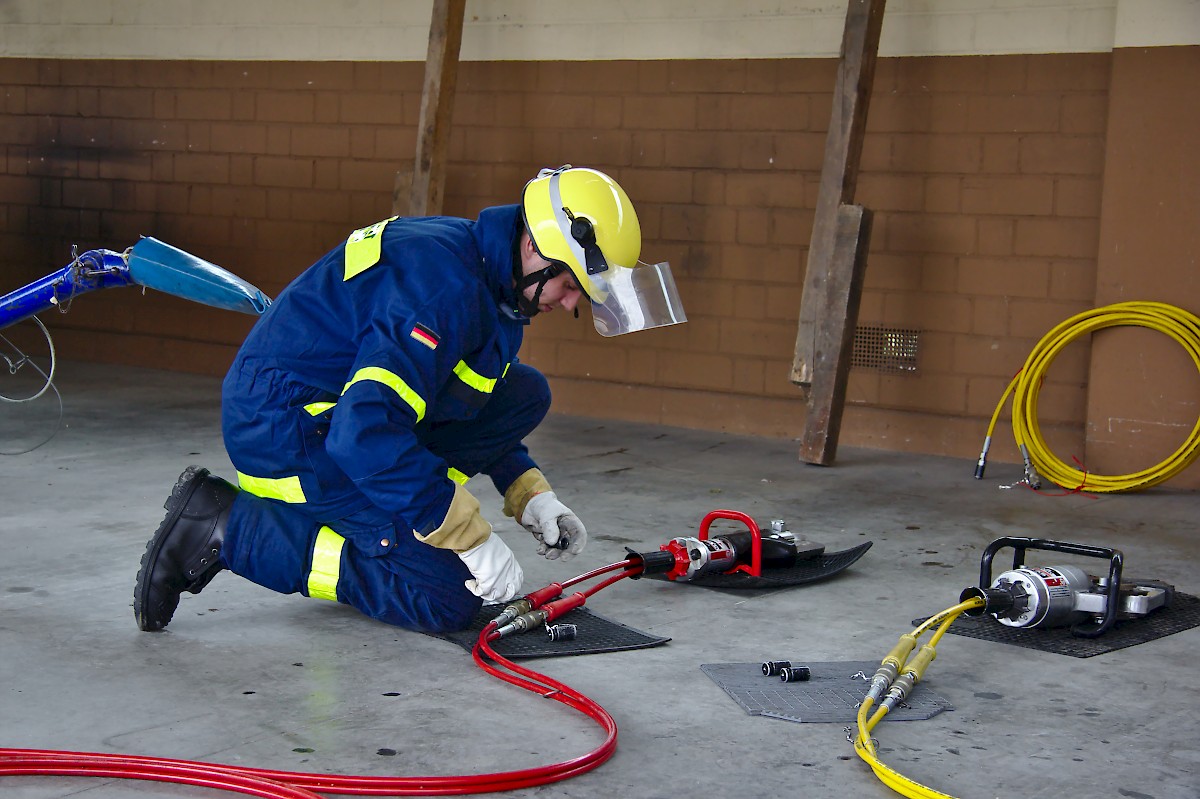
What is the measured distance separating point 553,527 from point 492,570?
418 mm

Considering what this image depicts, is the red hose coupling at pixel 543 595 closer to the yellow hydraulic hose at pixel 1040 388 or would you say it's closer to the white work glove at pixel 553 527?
the white work glove at pixel 553 527

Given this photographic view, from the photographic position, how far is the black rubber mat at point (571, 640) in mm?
3170

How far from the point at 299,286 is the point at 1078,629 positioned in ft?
7.31

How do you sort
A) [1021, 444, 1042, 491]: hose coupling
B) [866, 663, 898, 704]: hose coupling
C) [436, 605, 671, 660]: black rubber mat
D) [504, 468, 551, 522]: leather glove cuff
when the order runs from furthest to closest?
1. [1021, 444, 1042, 491]: hose coupling
2. [504, 468, 551, 522]: leather glove cuff
3. [436, 605, 671, 660]: black rubber mat
4. [866, 663, 898, 704]: hose coupling

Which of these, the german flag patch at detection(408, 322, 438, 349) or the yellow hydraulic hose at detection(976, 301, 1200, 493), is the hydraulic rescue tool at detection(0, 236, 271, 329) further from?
the yellow hydraulic hose at detection(976, 301, 1200, 493)

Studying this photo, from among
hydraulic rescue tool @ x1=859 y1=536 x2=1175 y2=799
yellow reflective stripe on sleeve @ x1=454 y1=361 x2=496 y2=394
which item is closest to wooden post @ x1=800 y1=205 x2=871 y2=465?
hydraulic rescue tool @ x1=859 y1=536 x2=1175 y2=799

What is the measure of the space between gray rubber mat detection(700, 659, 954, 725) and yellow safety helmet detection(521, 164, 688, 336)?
33.9 inches

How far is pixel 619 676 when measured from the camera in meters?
3.04

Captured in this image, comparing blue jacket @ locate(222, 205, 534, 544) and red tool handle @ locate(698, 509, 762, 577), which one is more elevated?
blue jacket @ locate(222, 205, 534, 544)

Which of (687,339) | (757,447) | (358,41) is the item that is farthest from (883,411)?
(358,41)

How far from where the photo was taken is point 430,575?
10.6ft

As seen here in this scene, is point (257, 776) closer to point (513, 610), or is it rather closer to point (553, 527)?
point (513, 610)

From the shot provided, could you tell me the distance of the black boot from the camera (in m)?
3.21

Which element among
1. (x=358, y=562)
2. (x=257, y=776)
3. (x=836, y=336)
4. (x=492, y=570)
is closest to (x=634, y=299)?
(x=492, y=570)
